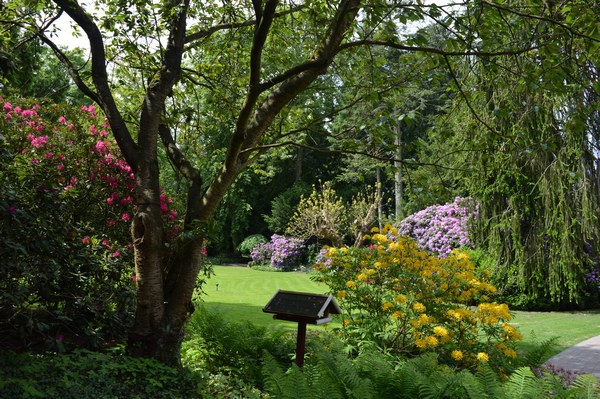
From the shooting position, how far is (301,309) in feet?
17.4

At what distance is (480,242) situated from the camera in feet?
43.2

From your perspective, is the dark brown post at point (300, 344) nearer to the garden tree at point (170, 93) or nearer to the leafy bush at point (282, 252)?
the garden tree at point (170, 93)

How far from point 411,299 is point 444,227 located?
31.1 feet

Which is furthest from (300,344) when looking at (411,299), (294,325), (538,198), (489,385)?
(538,198)

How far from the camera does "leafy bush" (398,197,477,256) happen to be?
13.9m

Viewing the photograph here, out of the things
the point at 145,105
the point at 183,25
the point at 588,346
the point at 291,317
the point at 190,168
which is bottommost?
the point at 588,346

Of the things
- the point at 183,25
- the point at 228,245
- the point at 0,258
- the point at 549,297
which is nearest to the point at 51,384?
the point at 0,258

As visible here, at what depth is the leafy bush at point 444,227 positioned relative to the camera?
13.9 metres

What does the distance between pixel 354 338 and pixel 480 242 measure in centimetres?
788

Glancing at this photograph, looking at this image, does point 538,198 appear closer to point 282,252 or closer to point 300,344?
point 300,344

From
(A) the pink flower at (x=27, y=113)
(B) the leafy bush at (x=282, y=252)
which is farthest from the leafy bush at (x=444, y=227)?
(A) the pink flower at (x=27, y=113)

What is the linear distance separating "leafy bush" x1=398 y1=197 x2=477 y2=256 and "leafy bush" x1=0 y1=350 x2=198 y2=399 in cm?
1035

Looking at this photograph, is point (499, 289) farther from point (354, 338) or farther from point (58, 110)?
point (58, 110)

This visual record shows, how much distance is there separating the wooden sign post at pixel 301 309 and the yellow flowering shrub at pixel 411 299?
0.88 meters
